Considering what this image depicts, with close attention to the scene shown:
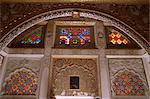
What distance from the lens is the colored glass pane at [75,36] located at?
693cm

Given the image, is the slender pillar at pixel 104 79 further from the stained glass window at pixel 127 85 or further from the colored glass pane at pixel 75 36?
the colored glass pane at pixel 75 36

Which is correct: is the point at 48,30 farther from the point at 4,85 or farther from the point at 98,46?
the point at 4,85

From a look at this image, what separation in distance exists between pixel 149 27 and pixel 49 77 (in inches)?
176

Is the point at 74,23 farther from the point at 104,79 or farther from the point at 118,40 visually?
the point at 104,79

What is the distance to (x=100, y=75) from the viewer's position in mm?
5926

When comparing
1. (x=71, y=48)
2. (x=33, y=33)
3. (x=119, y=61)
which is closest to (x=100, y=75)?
(x=119, y=61)

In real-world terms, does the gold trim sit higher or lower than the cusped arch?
higher

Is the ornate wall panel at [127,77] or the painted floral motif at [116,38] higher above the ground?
the painted floral motif at [116,38]

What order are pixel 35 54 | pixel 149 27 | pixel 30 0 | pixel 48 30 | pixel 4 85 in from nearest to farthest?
pixel 149 27, pixel 30 0, pixel 4 85, pixel 35 54, pixel 48 30

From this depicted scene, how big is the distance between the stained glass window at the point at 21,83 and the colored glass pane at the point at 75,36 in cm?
224

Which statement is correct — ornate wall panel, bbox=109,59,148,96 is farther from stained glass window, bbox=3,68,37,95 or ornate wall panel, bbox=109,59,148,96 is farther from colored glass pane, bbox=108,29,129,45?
stained glass window, bbox=3,68,37,95

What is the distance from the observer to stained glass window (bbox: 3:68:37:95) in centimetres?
571

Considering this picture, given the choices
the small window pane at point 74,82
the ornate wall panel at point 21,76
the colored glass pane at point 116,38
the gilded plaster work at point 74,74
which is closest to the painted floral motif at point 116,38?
the colored glass pane at point 116,38

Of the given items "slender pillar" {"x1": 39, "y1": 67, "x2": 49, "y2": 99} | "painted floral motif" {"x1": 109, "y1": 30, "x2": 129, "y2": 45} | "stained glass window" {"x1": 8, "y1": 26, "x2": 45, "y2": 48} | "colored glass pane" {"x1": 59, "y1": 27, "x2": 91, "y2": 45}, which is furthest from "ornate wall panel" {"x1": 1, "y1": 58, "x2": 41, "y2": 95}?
"painted floral motif" {"x1": 109, "y1": 30, "x2": 129, "y2": 45}
